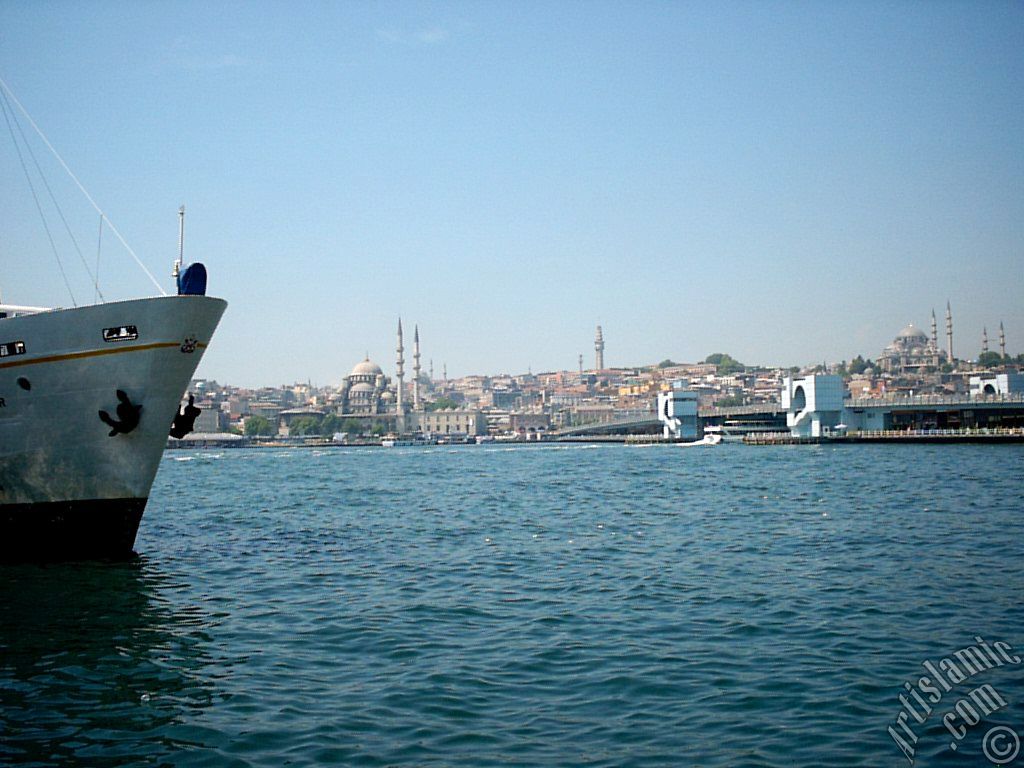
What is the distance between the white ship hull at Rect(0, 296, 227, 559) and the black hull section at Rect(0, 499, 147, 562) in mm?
18

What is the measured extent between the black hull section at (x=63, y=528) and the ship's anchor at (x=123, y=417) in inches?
58.6

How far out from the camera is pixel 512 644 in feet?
33.9

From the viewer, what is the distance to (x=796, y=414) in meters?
115

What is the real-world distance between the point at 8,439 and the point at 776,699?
45.4ft

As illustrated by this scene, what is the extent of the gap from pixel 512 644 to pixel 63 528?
33.0 ft

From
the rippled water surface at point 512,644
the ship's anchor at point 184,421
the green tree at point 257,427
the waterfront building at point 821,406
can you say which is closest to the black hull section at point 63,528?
the rippled water surface at point 512,644

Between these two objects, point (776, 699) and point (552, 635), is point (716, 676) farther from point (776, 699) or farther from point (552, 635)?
point (552, 635)

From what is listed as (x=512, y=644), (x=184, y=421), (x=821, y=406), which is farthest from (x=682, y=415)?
(x=512, y=644)

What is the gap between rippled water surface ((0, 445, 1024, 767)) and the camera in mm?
7219

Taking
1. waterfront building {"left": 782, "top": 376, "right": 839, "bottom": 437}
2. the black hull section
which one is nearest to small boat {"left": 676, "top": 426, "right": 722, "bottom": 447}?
waterfront building {"left": 782, "top": 376, "right": 839, "bottom": 437}

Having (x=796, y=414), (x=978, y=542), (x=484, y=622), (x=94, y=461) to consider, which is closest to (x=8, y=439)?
(x=94, y=461)

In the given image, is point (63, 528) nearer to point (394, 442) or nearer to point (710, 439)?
point (710, 439)

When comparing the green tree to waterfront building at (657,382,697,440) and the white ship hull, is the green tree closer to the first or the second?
waterfront building at (657,382,697,440)

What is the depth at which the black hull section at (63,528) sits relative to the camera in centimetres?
1648
